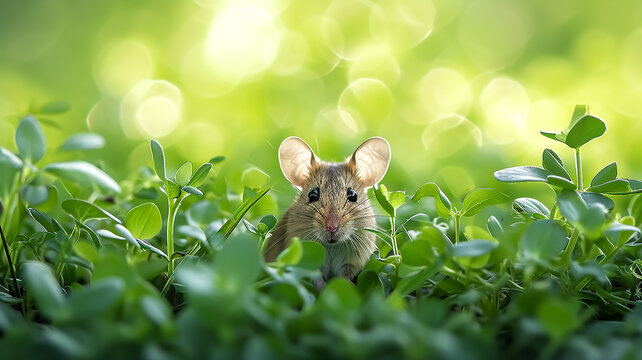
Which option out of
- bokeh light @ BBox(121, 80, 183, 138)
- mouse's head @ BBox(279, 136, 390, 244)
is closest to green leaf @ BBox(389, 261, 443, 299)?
mouse's head @ BBox(279, 136, 390, 244)

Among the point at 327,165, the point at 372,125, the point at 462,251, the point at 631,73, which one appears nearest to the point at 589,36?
the point at 631,73

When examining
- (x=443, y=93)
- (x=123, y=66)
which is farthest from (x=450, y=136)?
(x=123, y=66)

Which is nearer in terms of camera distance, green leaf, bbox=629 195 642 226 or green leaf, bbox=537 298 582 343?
green leaf, bbox=537 298 582 343

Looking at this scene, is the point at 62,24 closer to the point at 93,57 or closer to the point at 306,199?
the point at 93,57

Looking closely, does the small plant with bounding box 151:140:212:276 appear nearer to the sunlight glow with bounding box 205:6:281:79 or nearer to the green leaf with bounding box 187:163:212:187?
the green leaf with bounding box 187:163:212:187

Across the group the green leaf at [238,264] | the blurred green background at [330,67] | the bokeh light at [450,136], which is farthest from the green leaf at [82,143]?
the blurred green background at [330,67]

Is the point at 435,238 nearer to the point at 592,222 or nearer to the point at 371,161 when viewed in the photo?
the point at 592,222
